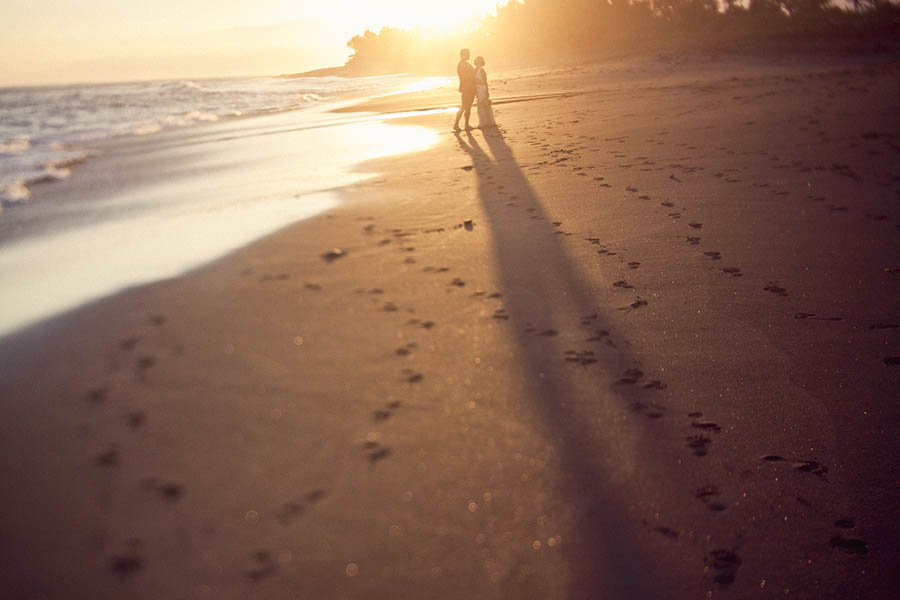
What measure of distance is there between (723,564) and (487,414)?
1485 millimetres

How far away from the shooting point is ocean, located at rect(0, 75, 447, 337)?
21.7ft

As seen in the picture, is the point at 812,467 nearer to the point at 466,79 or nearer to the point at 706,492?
the point at 706,492

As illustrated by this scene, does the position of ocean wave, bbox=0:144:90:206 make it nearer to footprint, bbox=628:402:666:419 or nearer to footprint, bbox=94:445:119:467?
footprint, bbox=94:445:119:467

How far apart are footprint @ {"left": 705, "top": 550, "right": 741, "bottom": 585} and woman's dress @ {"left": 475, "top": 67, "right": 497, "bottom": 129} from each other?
1446 centimetres

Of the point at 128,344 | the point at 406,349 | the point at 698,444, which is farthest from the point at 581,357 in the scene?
the point at 128,344

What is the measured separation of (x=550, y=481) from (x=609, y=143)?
9.77 m

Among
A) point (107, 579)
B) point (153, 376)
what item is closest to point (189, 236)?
point (153, 376)

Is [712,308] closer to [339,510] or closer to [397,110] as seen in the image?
[339,510]

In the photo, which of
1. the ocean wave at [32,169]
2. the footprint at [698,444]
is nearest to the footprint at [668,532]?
the footprint at [698,444]

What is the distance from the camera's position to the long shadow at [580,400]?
8.57 ft

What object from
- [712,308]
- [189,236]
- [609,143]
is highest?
[609,143]

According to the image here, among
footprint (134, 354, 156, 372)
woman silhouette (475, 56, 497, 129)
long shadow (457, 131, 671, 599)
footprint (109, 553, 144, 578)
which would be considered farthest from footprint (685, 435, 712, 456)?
woman silhouette (475, 56, 497, 129)

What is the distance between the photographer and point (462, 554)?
105 inches

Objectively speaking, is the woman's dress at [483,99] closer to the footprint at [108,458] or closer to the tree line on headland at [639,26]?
the footprint at [108,458]
